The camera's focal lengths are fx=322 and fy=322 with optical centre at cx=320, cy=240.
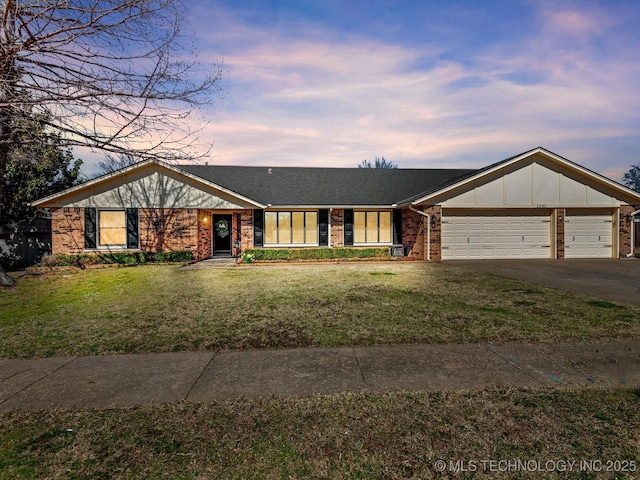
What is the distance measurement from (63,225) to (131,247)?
3.29 meters

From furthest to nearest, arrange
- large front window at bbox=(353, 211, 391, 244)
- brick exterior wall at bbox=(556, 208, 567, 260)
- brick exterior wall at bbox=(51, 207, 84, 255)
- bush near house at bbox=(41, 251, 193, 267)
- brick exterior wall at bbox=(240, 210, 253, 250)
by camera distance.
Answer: large front window at bbox=(353, 211, 391, 244), brick exterior wall at bbox=(240, 210, 253, 250), brick exterior wall at bbox=(556, 208, 567, 260), brick exterior wall at bbox=(51, 207, 84, 255), bush near house at bbox=(41, 251, 193, 267)

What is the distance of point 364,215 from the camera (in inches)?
750

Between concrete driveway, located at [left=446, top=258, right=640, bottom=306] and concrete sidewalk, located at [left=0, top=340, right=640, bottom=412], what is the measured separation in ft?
16.4

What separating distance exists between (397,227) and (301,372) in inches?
635

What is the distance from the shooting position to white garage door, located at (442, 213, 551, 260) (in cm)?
1714

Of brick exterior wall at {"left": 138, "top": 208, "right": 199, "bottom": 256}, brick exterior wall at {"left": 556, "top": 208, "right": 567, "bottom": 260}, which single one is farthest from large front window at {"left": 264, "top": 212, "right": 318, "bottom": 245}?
brick exterior wall at {"left": 556, "top": 208, "right": 567, "bottom": 260}

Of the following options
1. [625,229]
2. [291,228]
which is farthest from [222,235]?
[625,229]

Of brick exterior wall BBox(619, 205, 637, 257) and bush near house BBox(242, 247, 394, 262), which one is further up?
brick exterior wall BBox(619, 205, 637, 257)

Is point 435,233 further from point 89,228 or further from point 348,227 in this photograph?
point 89,228

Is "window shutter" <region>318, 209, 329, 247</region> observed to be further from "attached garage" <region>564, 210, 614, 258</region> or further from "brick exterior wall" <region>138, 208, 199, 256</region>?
"attached garage" <region>564, 210, 614, 258</region>

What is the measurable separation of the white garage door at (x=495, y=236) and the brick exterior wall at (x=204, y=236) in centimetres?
1286

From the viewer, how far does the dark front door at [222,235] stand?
18.6m

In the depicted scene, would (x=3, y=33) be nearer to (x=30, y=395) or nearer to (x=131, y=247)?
(x=30, y=395)

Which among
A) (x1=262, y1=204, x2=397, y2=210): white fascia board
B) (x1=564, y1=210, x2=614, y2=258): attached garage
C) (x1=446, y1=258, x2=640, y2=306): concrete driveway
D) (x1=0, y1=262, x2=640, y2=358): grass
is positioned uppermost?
(x1=262, y1=204, x2=397, y2=210): white fascia board
